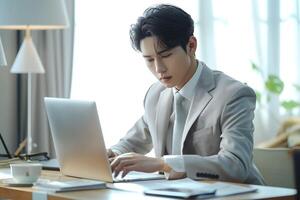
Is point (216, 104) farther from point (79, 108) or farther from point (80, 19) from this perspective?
point (80, 19)

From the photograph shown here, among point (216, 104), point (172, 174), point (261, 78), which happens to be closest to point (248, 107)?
point (216, 104)

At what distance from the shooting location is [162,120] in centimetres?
255

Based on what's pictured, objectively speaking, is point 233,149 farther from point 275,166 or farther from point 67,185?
point 275,166

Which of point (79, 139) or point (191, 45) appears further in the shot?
point (191, 45)

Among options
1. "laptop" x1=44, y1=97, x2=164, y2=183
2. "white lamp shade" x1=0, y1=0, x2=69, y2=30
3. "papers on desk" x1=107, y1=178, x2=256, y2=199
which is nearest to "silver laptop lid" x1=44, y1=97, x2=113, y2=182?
"laptop" x1=44, y1=97, x2=164, y2=183

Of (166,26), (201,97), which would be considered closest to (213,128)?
(201,97)

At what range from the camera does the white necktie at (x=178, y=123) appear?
8.21 ft

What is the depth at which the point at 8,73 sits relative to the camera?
4.30 meters

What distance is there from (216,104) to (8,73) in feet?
7.35

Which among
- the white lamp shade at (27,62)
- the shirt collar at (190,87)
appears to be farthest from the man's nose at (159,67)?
the white lamp shade at (27,62)

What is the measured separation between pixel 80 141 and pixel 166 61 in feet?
1.54

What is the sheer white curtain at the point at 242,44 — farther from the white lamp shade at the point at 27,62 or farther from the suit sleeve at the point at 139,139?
the suit sleeve at the point at 139,139

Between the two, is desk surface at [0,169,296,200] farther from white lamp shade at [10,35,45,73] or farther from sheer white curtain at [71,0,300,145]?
sheer white curtain at [71,0,300,145]

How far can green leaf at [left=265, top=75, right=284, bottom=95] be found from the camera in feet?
13.3
